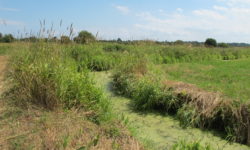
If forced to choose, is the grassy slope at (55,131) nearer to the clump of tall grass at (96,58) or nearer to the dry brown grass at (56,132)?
the dry brown grass at (56,132)

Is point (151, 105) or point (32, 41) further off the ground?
point (32, 41)

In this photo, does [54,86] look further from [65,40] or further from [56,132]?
[65,40]

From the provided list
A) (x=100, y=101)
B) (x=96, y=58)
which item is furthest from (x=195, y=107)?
(x=96, y=58)

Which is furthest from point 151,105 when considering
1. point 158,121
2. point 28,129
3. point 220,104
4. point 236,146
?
point 28,129

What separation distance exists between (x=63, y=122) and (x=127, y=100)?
2986 millimetres

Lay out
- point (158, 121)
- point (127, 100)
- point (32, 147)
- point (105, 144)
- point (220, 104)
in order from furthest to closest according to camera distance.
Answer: point (127, 100), point (158, 121), point (220, 104), point (105, 144), point (32, 147)

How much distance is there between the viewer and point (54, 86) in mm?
3576

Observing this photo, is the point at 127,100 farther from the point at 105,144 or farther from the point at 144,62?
the point at 105,144

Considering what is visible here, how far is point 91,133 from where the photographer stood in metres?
3.05

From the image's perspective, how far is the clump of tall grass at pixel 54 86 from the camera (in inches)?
141

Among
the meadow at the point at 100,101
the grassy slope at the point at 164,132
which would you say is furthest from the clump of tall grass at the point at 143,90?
the grassy slope at the point at 164,132

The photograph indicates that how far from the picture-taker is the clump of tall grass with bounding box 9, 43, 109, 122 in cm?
358

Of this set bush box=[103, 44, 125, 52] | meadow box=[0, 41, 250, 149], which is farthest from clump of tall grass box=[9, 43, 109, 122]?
bush box=[103, 44, 125, 52]

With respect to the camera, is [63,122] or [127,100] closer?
[63,122]
